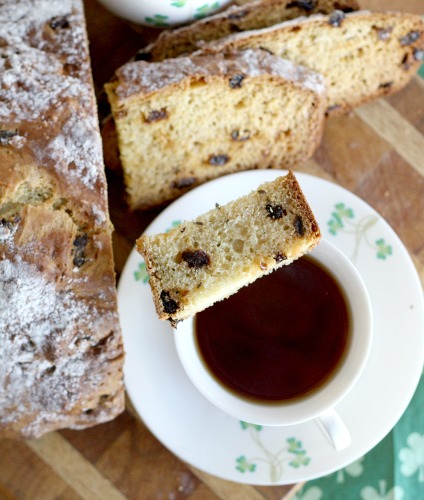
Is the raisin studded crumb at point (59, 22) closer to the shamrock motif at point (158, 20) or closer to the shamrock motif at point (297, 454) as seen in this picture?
the shamrock motif at point (158, 20)

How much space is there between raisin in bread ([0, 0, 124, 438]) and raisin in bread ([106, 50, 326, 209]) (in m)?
0.21

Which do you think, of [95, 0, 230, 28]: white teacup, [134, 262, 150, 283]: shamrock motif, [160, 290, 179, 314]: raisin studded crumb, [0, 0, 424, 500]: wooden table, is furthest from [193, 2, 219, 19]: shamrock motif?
[160, 290, 179, 314]: raisin studded crumb

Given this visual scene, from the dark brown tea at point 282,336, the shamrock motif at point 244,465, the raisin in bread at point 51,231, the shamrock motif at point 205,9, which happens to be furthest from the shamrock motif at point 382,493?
the shamrock motif at point 205,9

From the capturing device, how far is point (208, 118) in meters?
2.27

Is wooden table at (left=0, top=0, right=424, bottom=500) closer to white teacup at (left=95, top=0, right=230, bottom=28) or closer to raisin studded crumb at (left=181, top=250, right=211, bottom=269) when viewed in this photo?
white teacup at (left=95, top=0, right=230, bottom=28)

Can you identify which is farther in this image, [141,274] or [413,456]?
[413,456]

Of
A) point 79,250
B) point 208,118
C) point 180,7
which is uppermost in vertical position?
point 180,7

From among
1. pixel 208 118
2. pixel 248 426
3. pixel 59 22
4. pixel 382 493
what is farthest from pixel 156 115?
pixel 382 493

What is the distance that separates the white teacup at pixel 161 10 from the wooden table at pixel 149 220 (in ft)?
0.51

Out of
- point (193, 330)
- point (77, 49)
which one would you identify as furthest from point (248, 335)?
point (77, 49)

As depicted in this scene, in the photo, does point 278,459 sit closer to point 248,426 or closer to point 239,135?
point 248,426

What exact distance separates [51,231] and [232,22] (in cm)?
93

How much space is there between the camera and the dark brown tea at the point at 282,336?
2.14m

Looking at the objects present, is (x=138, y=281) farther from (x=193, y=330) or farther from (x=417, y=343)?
(x=417, y=343)
